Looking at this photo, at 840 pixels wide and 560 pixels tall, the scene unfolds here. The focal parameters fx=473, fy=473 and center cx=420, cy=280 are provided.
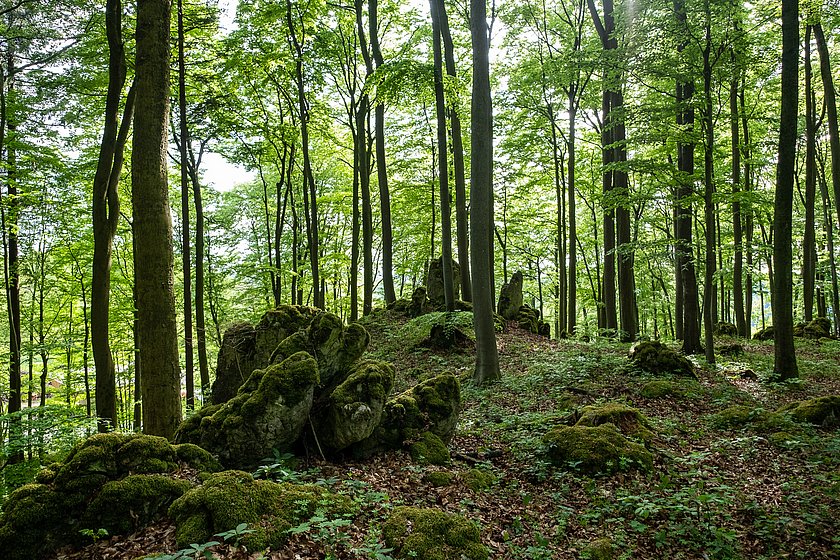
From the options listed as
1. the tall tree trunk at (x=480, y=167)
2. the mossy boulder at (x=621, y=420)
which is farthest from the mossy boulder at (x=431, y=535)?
the tall tree trunk at (x=480, y=167)

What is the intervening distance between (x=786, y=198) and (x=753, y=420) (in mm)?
4911

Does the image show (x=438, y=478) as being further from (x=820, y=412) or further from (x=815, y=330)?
(x=815, y=330)

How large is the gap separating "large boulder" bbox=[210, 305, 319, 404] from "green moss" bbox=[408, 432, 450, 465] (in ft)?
10.4

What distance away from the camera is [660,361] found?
36.8ft

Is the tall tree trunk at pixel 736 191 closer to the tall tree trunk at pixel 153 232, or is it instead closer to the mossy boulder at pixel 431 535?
the mossy boulder at pixel 431 535

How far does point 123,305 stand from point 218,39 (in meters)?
10.4

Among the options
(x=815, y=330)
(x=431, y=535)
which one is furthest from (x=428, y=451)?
(x=815, y=330)

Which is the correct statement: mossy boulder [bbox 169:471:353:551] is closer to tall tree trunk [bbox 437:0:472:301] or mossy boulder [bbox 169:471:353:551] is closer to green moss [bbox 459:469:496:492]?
green moss [bbox 459:469:496:492]

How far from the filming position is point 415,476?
5770 mm

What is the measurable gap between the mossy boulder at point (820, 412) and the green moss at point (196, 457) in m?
8.82

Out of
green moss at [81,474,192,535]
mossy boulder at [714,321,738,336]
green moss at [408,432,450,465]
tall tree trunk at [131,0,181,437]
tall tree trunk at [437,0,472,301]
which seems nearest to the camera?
green moss at [81,474,192,535]

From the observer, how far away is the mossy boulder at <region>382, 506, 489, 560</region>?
158 inches

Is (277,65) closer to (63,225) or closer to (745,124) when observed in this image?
(63,225)

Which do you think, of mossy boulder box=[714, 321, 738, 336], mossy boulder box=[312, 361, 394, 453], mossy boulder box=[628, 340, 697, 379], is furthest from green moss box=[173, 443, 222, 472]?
mossy boulder box=[714, 321, 738, 336]
